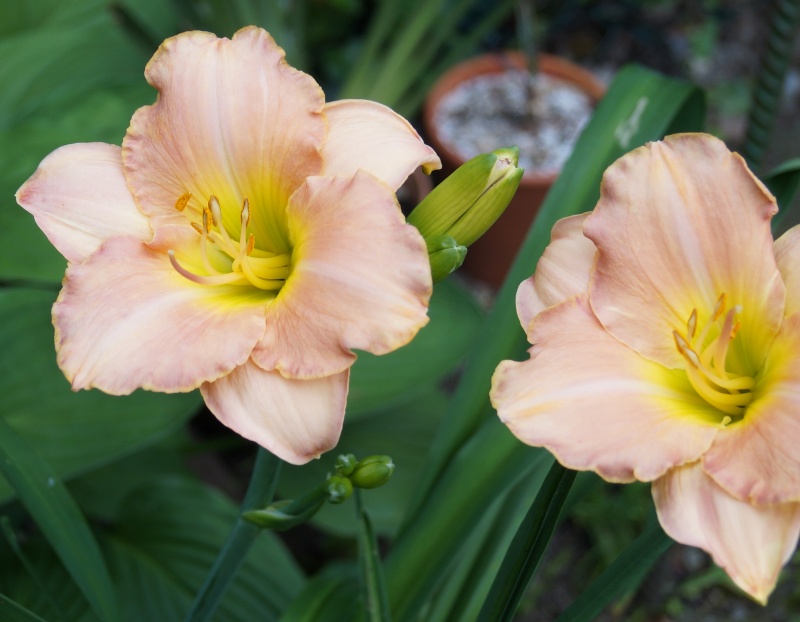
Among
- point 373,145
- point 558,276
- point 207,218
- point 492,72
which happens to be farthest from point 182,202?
point 492,72

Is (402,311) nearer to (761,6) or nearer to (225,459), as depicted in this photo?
(225,459)

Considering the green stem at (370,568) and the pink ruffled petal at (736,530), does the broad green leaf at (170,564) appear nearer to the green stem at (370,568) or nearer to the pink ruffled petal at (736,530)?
the green stem at (370,568)

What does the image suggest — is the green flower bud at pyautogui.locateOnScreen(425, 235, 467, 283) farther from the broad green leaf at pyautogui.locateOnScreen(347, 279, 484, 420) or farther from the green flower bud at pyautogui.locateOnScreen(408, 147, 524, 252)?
the broad green leaf at pyautogui.locateOnScreen(347, 279, 484, 420)

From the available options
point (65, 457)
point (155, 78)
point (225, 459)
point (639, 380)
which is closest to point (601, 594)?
point (639, 380)

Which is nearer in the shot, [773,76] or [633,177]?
[633,177]

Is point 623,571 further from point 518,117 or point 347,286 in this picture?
point 518,117

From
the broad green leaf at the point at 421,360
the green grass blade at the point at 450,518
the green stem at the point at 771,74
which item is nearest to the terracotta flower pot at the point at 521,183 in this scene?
the broad green leaf at the point at 421,360
